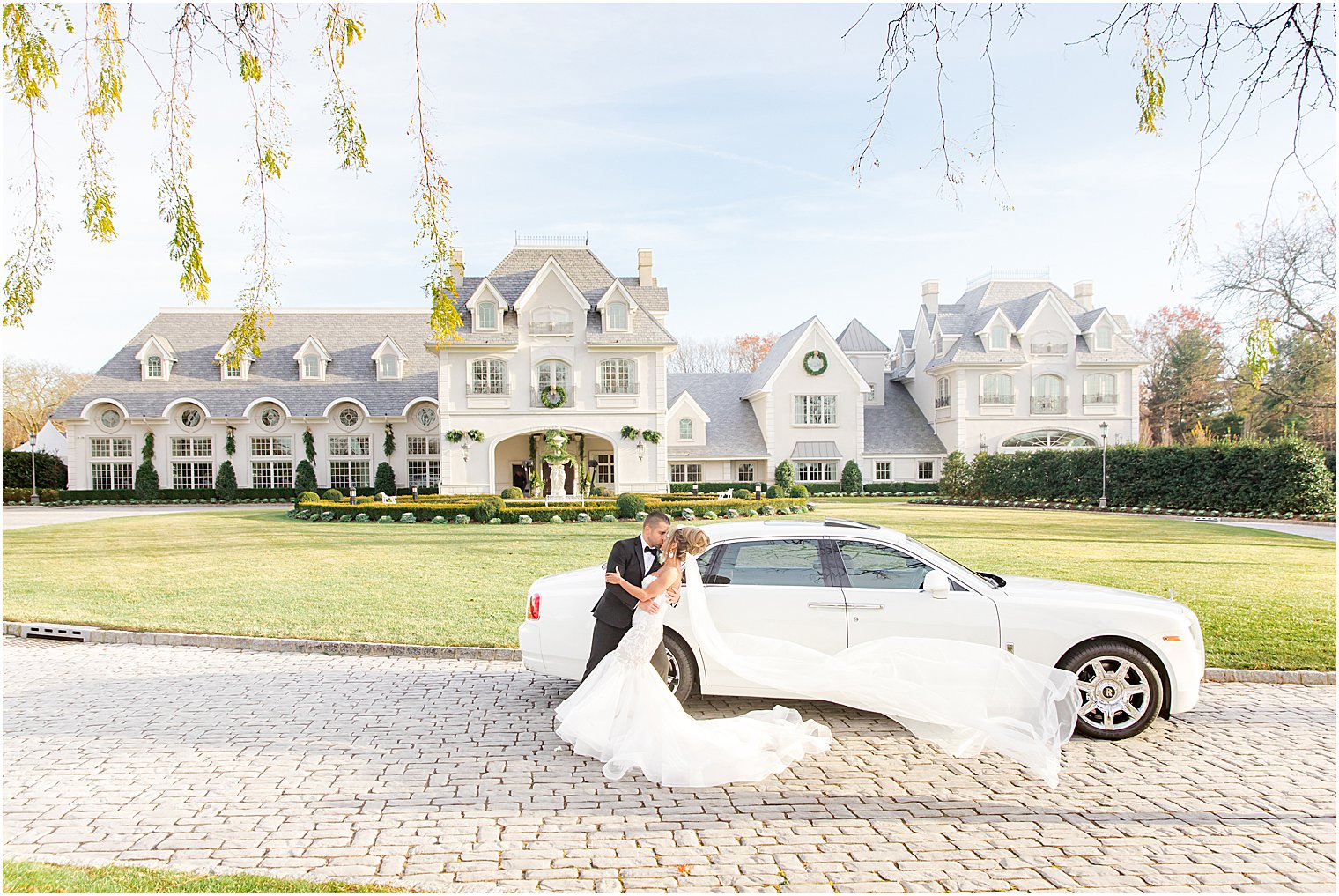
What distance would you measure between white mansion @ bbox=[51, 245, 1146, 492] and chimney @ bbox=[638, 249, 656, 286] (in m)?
0.10

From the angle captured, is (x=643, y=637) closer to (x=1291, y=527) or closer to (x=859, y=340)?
(x=1291, y=527)

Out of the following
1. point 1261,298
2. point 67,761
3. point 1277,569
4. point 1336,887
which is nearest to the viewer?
point 1336,887

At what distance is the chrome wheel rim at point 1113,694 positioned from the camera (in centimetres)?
649

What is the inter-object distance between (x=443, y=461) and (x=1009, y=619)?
107 ft

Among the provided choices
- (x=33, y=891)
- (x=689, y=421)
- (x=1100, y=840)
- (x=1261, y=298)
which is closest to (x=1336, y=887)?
(x=1100, y=840)

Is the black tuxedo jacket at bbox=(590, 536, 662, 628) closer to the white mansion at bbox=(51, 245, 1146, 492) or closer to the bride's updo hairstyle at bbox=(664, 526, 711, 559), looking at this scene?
the bride's updo hairstyle at bbox=(664, 526, 711, 559)

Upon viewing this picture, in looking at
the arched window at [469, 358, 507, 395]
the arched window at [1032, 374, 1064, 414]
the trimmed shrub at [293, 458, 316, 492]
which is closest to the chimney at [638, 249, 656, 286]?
the arched window at [469, 358, 507, 395]

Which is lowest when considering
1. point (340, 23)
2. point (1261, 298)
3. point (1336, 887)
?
point (1336, 887)

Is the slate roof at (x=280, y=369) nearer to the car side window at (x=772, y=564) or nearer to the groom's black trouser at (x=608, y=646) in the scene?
the car side window at (x=772, y=564)

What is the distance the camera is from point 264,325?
6418 millimetres

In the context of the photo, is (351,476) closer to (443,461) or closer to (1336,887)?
(443,461)

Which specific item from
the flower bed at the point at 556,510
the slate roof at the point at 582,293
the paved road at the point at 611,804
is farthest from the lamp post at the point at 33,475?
the paved road at the point at 611,804

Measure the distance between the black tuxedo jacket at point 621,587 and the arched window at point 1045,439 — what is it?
146ft

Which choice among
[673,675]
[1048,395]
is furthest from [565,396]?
[673,675]
